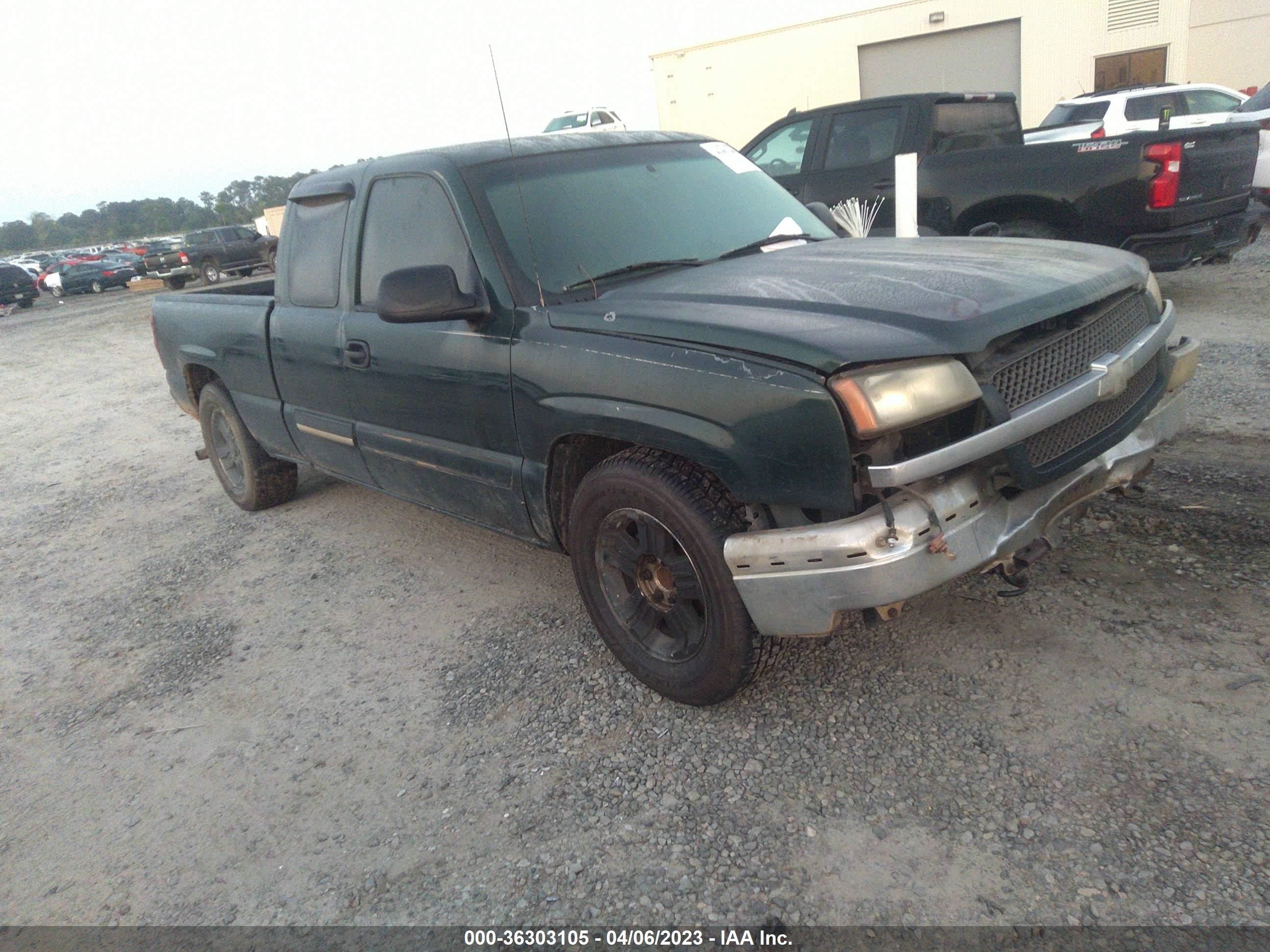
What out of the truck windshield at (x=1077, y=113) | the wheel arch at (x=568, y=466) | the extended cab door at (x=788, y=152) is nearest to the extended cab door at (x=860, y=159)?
the extended cab door at (x=788, y=152)

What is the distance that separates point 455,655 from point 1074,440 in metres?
2.39

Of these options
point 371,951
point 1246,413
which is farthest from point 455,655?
Answer: point 1246,413

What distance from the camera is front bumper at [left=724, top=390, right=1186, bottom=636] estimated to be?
242 centimetres

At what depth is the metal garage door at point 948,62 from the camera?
24.3m

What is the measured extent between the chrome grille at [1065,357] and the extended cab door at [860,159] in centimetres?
510

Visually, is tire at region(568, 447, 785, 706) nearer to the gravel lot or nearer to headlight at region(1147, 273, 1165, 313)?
the gravel lot

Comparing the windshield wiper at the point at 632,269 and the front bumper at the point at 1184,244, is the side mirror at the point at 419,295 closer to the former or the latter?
the windshield wiper at the point at 632,269

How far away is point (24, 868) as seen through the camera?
283 centimetres

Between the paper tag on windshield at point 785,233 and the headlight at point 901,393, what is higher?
the paper tag on windshield at point 785,233

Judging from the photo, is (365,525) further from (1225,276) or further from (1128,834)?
(1225,276)

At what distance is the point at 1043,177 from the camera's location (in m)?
6.88

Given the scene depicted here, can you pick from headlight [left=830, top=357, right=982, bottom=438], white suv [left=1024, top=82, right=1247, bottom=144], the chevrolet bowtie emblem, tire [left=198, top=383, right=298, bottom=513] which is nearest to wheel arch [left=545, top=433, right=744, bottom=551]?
headlight [left=830, top=357, right=982, bottom=438]

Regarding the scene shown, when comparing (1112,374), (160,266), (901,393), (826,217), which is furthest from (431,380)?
(160,266)

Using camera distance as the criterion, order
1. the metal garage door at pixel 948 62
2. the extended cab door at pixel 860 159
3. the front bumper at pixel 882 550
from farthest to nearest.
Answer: the metal garage door at pixel 948 62, the extended cab door at pixel 860 159, the front bumper at pixel 882 550
